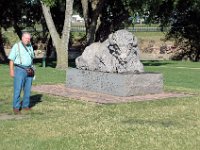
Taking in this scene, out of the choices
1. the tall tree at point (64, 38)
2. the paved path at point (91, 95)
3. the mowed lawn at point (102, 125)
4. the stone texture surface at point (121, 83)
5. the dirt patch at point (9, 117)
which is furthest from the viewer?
the tall tree at point (64, 38)

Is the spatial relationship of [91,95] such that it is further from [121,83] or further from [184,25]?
[184,25]

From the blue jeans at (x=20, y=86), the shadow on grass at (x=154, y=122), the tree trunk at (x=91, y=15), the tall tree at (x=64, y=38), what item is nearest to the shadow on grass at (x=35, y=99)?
the blue jeans at (x=20, y=86)

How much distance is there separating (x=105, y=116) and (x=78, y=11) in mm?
27870

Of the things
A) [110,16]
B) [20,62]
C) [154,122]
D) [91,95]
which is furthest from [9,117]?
[110,16]

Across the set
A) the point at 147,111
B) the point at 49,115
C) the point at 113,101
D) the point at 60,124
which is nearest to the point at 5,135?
the point at 60,124

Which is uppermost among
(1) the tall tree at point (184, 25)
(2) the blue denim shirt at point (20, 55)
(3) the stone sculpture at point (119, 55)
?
(2) the blue denim shirt at point (20, 55)

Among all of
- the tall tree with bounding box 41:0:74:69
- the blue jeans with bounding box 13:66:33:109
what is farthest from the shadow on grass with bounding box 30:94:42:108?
the tall tree with bounding box 41:0:74:69

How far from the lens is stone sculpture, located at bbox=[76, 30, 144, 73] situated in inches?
576

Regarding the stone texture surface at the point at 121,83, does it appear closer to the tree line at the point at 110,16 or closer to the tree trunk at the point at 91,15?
the tree trunk at the point at 91,15

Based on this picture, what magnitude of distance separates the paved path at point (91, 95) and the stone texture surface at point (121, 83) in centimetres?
18

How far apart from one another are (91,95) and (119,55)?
4.32 feet

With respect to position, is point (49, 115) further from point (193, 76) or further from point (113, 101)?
point (193, 76)

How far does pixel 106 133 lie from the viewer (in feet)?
30.3

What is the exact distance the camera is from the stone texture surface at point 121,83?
551 inches
